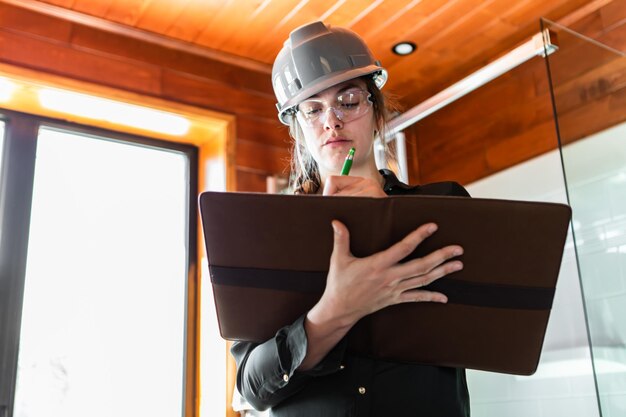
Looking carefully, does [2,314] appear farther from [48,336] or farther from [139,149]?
[139,149]

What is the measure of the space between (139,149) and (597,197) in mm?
1607

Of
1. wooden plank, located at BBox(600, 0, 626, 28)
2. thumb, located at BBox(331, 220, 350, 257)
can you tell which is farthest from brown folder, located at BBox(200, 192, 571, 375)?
wooden plank, located at BBox(600, 0, 626, 28)

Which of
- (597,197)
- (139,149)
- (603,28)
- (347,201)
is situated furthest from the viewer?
(139,149)

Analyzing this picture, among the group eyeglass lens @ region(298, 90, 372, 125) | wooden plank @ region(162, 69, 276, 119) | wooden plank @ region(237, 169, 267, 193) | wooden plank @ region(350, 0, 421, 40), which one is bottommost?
eyeglass lens @ region(298, 90, 372, 125)

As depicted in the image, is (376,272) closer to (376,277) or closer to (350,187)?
(376,277)

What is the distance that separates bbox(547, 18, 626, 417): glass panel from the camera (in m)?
1.51

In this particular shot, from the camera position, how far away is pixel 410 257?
2.40 ft

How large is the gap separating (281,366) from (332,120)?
1.25ft

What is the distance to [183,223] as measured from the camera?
2.52 metres

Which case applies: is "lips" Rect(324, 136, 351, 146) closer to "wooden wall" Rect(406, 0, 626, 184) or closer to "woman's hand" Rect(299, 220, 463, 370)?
"woman's hand" Rect(299, 220, 463, 370)

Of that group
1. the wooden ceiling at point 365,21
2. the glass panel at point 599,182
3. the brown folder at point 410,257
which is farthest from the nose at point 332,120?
the wooden ceiling at point 365,21

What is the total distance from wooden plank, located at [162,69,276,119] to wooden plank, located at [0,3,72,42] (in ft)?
1.16

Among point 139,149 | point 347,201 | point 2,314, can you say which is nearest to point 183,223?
point 139,149

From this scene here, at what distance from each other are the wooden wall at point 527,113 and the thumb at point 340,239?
3.54ft
